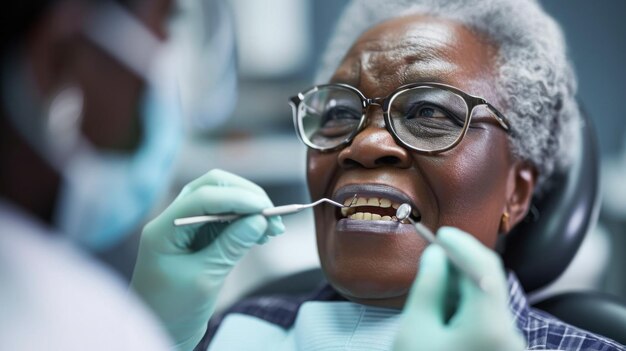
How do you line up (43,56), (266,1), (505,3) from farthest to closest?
1. (266,1)
2. (505,3)
3. (43,56)

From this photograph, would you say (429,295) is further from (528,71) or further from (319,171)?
(528,71)

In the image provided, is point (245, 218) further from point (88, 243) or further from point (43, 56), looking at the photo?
point (88, 243)

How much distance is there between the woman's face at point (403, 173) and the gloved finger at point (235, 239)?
0.18 m

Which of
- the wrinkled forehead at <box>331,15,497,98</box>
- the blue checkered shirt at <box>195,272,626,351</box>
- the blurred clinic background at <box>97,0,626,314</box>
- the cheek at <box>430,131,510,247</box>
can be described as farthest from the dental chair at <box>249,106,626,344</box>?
the blurred clinic background at <box>97,0,626,314</box>

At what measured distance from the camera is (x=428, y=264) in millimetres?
847

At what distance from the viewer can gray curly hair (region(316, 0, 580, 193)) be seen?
4.25ft

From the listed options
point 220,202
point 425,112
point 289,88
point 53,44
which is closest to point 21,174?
point 53,44

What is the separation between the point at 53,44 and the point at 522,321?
97 centimetres

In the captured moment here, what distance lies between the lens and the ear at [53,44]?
0.81 meters

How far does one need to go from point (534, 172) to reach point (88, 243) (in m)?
1.00

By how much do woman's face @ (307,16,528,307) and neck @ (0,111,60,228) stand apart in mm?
520

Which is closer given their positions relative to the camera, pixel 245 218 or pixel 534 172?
pixel 245 218

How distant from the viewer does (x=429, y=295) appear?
833 mm

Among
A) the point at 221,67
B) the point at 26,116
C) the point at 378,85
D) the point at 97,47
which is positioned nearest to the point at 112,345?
the point at 26,116
